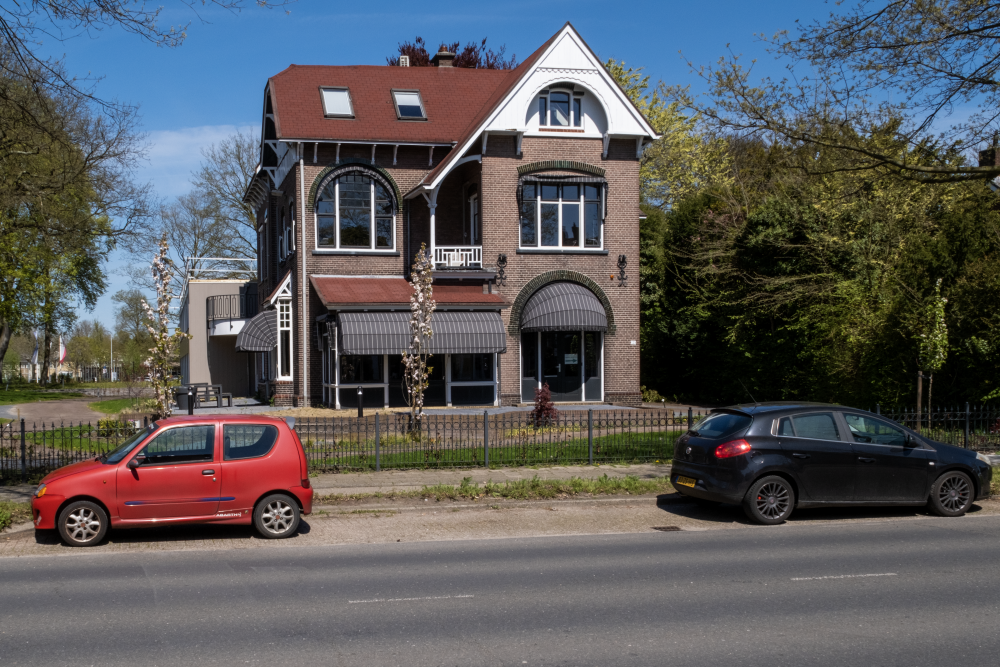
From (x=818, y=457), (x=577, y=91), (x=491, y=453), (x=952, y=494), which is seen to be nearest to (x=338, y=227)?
(x=577, y=91)

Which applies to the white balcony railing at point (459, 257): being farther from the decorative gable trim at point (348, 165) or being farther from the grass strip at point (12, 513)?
the grass strip at point (12, 513)

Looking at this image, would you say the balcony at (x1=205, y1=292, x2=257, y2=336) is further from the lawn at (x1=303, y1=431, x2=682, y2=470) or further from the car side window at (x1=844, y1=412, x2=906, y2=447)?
the car side window at (x1=844, y1=412, x2=906, y2=447)

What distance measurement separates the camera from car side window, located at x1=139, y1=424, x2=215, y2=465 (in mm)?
11070

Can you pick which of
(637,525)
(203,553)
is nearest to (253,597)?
(203,553)

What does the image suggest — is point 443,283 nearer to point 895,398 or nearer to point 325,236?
point 325,236

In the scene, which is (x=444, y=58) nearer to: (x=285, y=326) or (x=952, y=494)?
(x=285, y=326)

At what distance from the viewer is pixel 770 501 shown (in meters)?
12.3

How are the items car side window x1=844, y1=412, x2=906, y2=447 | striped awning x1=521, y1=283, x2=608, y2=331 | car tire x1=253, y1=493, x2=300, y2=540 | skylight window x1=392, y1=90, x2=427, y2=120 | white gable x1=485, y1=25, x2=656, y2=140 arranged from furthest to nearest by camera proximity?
skylight window x1=392, y1=90, x2=427, y2=120 → striped awning x1=521, y1=283, x2=608, y2=331 → white gable x1=485, y1=25, x2=656, y2=140 → car side window x1=844, y1=412, x2=906, y2=447 → car tire x1=253, y1=493, x2=300, y2=540

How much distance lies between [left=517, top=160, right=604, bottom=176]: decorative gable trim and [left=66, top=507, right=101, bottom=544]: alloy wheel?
1988 cm

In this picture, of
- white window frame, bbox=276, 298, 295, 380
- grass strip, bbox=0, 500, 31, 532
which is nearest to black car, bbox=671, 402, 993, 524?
grass strip, bbox=0, 500, 31, 532

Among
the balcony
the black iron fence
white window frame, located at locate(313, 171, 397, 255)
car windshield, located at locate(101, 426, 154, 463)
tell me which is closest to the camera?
car windshield, located at locate(101, 426, 154, 463)

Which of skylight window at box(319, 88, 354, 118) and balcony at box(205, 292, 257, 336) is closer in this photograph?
skylight window at box(319, 88, 354, 118)

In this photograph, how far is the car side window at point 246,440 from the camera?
11.4 metres

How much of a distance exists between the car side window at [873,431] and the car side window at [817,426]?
0.84 feet
